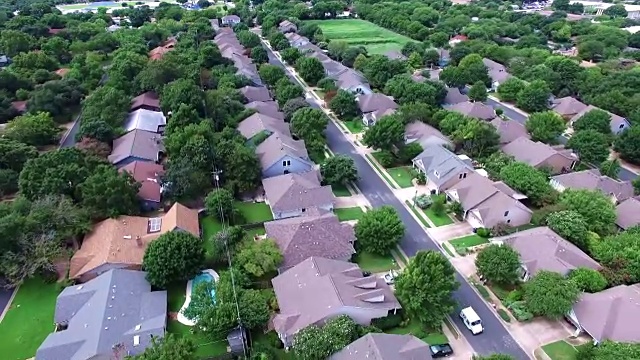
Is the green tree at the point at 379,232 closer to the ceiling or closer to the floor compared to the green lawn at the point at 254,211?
closer to the ceiling

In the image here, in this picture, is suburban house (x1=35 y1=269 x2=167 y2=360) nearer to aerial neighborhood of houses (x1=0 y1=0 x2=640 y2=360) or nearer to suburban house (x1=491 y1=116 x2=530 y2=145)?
aerial neighborhood of houses (x1=0 y1=0 x2=640 y2=360)

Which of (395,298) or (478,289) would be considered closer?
(395,298)

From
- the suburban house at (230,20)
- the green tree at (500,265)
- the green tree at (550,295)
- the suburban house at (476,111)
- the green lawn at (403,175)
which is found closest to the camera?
the green tree at (550,295)

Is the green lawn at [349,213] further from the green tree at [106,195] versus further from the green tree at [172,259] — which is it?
the green tree at [106,195]

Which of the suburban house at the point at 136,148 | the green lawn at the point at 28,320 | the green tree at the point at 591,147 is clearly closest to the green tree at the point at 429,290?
the green lawn at the point at 28,320

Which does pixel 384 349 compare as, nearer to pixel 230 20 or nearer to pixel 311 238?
pixel 311 238

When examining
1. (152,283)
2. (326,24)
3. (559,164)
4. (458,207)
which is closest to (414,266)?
(458,207)

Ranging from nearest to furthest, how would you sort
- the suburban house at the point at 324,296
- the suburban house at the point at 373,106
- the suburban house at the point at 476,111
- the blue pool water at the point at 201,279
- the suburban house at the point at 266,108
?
the suburban house at the point at 324,296 < the blue pool water at the point at 201,279 < the suburban house at the point at 266,108 < the suburban house at the point at 476,111 < the suburban house at the point at 373,106

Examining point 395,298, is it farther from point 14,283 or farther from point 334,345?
point 14,283
